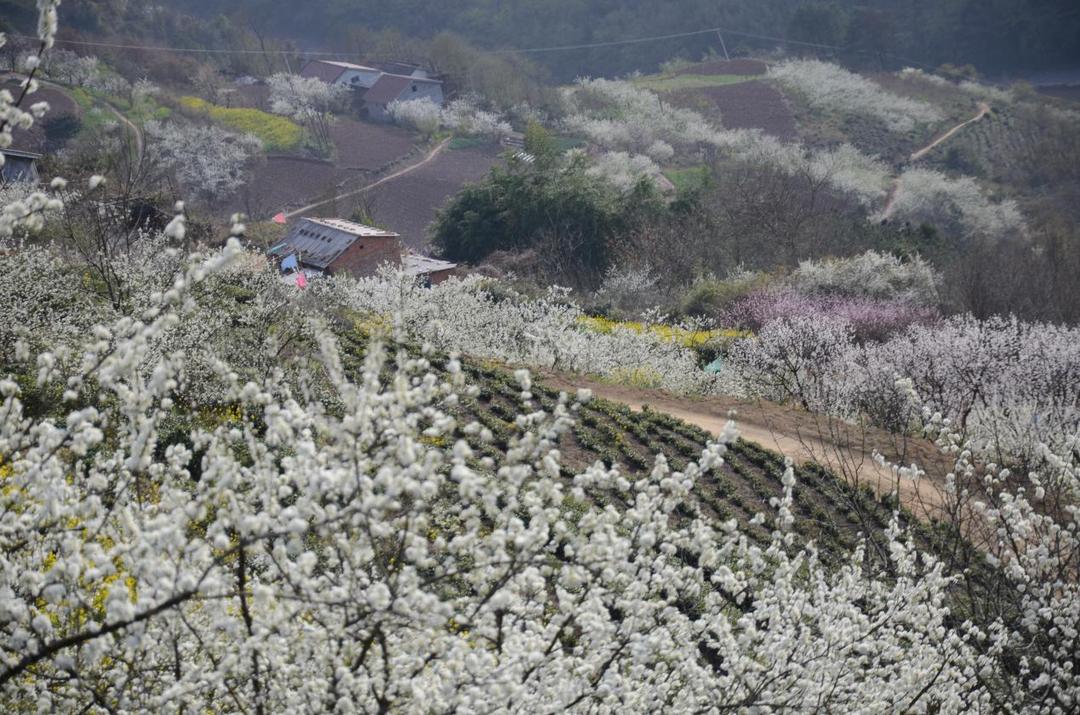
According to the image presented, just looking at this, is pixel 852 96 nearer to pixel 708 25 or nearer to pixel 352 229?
pixel 708 25

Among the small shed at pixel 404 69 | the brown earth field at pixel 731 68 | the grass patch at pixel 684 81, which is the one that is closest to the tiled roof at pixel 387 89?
the small shed at pixel 404 69

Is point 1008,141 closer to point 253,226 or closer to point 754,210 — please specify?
point 754,210

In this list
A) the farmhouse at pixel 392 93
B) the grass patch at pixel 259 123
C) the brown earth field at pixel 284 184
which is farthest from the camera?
the farmhouse at pixel 392 93

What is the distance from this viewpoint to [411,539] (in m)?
3.73

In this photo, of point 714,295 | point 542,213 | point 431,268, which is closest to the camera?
point 714,295

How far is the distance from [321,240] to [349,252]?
1661 mm

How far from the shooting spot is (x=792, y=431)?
51.0 feet

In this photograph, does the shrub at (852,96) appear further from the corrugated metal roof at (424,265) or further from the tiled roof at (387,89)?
the corrugated metal roof at (424,265)

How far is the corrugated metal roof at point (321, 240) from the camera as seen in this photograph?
29734mm

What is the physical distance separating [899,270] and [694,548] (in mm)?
25630

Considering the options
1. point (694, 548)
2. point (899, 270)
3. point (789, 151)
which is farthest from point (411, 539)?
point (789, 151)

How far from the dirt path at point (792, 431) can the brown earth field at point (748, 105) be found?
48.9 metres

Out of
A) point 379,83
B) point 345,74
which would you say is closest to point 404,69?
point 345,74

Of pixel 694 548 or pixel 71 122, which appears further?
pixel 71 122
